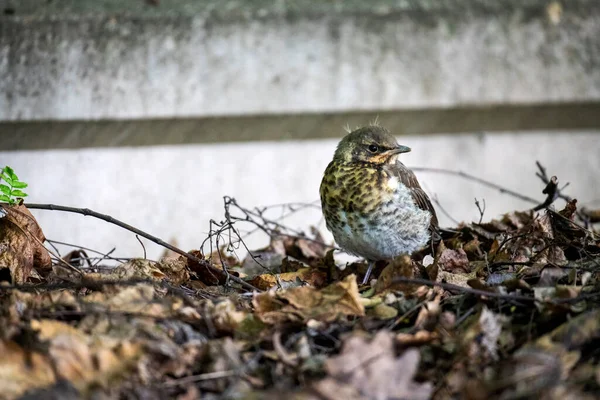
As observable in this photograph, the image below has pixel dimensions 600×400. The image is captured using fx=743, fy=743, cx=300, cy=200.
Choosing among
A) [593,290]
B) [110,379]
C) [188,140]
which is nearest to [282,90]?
[188,140]

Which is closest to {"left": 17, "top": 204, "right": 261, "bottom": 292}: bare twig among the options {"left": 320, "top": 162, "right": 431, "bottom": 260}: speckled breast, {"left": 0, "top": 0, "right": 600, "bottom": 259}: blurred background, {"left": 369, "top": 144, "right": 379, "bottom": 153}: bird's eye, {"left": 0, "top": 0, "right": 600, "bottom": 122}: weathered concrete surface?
{"left": 320, "top": 162, "right": 431, "bottom": 260}: speckled breast

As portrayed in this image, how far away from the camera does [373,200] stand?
10.0 ft

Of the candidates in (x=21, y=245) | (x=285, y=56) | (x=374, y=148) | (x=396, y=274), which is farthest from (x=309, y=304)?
(x=285, y=56)

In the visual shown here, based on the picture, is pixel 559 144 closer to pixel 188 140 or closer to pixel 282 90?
pixel 282 90

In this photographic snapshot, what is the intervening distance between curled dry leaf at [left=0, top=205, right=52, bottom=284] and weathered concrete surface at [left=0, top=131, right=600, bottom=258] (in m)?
1.32

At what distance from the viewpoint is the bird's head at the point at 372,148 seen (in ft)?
10.4

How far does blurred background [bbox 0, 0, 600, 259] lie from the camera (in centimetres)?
387

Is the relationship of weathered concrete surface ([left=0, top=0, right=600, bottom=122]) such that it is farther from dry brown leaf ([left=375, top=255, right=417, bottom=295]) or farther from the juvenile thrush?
dry brown leaf ([left=375, top=255, right=417, bottom=295])

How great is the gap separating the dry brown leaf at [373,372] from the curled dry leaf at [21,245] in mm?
1230

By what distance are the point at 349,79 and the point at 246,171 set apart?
77 centimetres

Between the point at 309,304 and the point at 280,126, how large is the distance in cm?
212

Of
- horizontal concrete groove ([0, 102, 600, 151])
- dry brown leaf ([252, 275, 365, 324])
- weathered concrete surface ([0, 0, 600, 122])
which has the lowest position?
dry brown leaf ([252, 275, 365, 324])

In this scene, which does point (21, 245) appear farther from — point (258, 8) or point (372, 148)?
point (258, 8)

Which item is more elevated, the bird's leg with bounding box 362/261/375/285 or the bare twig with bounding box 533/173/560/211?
the bare twig with bounding box 533/173/560/211
